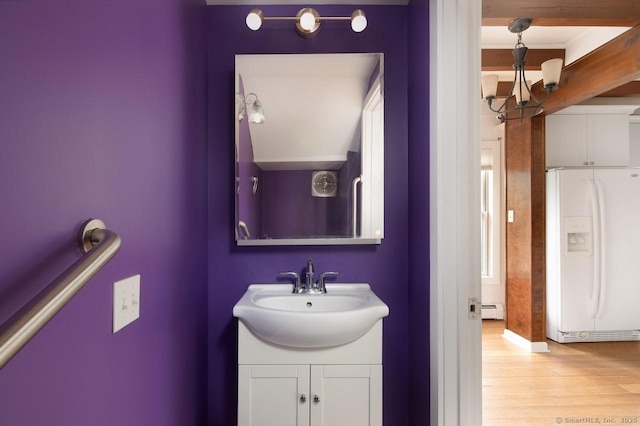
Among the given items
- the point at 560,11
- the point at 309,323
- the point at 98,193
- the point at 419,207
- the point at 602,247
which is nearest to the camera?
the point at 98,193

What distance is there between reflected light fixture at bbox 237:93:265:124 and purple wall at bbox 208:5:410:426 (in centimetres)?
9

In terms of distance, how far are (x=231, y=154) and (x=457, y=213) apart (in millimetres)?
1144

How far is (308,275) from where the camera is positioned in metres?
1.58

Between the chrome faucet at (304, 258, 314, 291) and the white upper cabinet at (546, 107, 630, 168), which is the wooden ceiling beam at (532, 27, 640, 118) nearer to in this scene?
the white upper cabinet at (546, 107, 630, 168)

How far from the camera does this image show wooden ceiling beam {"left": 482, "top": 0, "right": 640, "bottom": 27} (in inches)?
75.6

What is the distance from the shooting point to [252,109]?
1615 millimetres

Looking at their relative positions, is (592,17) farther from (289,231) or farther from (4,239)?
(4,239)

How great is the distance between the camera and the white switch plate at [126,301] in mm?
811

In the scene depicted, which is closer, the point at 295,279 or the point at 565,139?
the point at 295,279

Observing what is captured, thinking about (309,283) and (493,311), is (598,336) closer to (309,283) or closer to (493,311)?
(493,311)

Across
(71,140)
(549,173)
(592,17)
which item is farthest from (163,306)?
(549,173)

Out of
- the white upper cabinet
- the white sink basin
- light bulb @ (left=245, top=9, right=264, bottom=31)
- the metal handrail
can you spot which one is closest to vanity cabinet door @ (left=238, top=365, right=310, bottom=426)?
the white sink basin

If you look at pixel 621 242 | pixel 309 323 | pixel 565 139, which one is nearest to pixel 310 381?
pixel 309 323

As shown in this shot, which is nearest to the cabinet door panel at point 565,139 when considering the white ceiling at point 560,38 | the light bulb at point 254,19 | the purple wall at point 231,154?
the white ceiling at point 560,38
